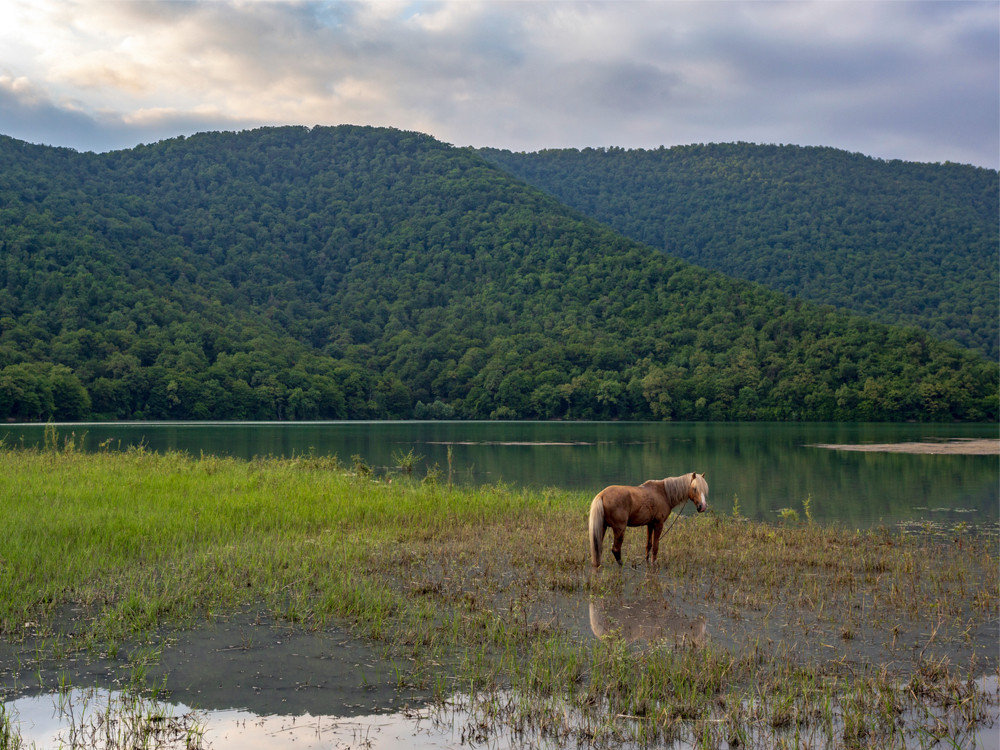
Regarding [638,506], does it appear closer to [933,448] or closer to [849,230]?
[933,448]

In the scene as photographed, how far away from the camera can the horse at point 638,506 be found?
435 inches

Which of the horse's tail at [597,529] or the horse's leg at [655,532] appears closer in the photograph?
the horse's tail at [597,529]

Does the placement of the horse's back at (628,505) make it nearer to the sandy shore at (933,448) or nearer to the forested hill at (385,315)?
the sandy shore at (933,448)

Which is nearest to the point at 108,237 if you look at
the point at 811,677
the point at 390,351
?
the point at 390,351

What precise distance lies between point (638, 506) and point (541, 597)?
2.22 metres

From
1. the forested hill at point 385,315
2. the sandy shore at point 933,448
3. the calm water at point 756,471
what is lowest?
the sandy shore at point 933,448

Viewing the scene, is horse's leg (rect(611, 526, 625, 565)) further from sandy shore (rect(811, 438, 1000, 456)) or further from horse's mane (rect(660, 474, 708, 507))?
sandy shore (rect(811, 438, 1000, 456))

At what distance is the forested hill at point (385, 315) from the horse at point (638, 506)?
82072 mm

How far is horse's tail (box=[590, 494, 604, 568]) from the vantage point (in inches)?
432

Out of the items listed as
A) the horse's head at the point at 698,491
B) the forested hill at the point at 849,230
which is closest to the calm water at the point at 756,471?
the horse's head at the point at 698,491

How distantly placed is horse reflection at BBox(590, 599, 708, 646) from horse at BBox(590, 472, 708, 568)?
4.80 ft

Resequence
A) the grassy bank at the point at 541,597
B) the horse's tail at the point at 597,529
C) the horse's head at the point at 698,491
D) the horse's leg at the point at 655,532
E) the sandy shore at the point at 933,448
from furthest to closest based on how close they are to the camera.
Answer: the sandy shore at the point at 933,448 < the horse's leg at the point at 655,532 < the horse's head at the point at 698,491 < the horse's tail at the point at 597,529 < the grassy bank at the point at 541,597

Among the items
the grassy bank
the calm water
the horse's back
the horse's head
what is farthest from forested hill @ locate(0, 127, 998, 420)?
the horse's head

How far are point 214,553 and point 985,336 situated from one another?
133 m
